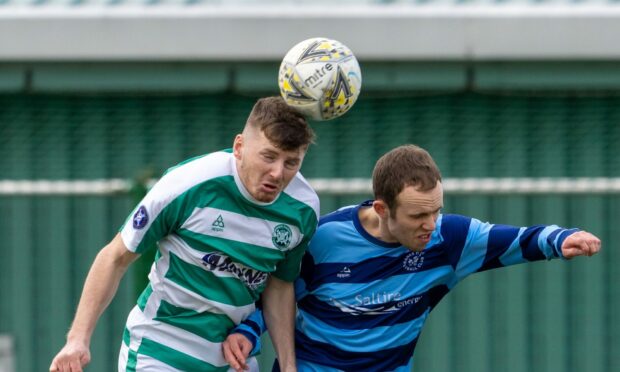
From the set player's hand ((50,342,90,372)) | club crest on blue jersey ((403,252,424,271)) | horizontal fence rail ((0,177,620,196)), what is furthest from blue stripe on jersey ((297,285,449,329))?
horizontal fence rail ((0,177,620,196))

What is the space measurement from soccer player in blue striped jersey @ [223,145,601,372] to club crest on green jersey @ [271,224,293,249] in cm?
19

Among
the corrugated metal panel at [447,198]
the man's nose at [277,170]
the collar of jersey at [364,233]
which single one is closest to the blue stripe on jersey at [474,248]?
the collar of jersey at [364,233]

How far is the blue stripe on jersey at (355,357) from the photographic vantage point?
4.74 meters

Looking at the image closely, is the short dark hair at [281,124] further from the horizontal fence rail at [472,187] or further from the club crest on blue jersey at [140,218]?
the horizontal fence rail at [472,187]

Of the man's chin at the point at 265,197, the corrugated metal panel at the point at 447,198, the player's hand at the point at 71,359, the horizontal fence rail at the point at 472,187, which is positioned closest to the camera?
the player's hand at the point at 71,359

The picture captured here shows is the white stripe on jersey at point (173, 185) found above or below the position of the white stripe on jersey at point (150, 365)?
above

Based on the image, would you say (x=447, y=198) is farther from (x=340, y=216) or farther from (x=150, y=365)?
(x=150, y=365)

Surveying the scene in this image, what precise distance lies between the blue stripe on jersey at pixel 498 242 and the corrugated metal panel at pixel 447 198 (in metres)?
2.81

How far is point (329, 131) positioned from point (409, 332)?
3.32m

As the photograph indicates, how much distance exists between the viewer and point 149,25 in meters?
7.87

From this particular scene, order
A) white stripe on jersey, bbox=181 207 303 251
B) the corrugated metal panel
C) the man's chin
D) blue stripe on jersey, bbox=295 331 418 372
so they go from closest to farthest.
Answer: the man's chin
white stripe on jersey, bbox=181 207 303 251
blue stripe on jersey, bbox=295 331 418 372
the corrugated metal panel

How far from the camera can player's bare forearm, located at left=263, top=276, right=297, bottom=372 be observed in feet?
15.6

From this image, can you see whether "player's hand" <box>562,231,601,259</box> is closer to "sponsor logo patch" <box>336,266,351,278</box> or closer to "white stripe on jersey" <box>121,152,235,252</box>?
"sponsor logo patch" <box>336,266,351,278</box>

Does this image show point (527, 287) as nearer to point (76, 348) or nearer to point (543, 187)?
point (543, 187)
